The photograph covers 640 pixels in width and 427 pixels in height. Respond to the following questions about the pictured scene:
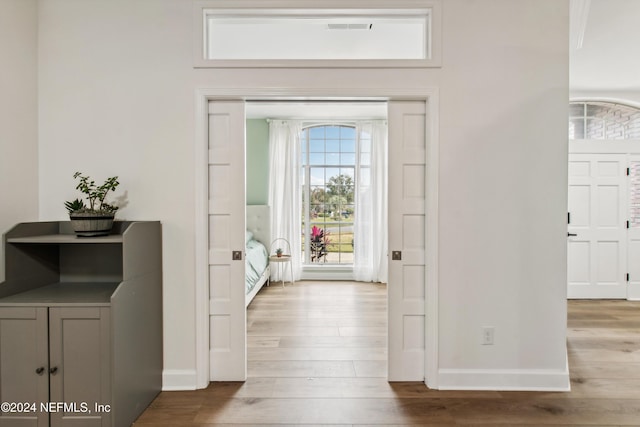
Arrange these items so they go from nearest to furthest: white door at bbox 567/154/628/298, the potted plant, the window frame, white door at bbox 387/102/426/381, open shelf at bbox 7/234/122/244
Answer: open shelf at bbox 7/234/122/244
the potted plant
the window frame
white door at bbox 387/102/426/381
white door at bbox 567/154/628/298

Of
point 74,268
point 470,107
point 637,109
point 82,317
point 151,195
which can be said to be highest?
point 637,109

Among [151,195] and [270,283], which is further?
[270,283]

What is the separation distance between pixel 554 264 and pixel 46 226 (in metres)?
3.53

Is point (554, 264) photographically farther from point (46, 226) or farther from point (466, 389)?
point (46, 226)

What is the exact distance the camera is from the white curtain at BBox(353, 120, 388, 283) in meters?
5.73

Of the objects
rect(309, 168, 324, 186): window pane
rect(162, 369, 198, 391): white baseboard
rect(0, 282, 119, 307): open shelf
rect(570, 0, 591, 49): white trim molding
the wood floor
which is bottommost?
the wood floor

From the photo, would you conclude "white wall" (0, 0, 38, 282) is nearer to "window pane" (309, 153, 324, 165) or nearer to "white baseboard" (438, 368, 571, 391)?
"white baseboard" (438, 368, 571, 391)

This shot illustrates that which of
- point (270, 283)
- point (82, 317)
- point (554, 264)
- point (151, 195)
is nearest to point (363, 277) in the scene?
point (270, 283)

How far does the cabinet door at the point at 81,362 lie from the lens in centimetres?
189

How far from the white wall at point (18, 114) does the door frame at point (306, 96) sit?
1097 millimetres

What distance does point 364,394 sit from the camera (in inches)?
92.4

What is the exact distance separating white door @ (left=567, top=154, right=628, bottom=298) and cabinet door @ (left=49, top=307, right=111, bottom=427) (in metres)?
5.37

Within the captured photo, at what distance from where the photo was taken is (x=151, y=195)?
242cm

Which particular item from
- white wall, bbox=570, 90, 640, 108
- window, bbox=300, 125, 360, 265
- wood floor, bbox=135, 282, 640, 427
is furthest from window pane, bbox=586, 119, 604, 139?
window, bbox=300, 125, 360, 265
